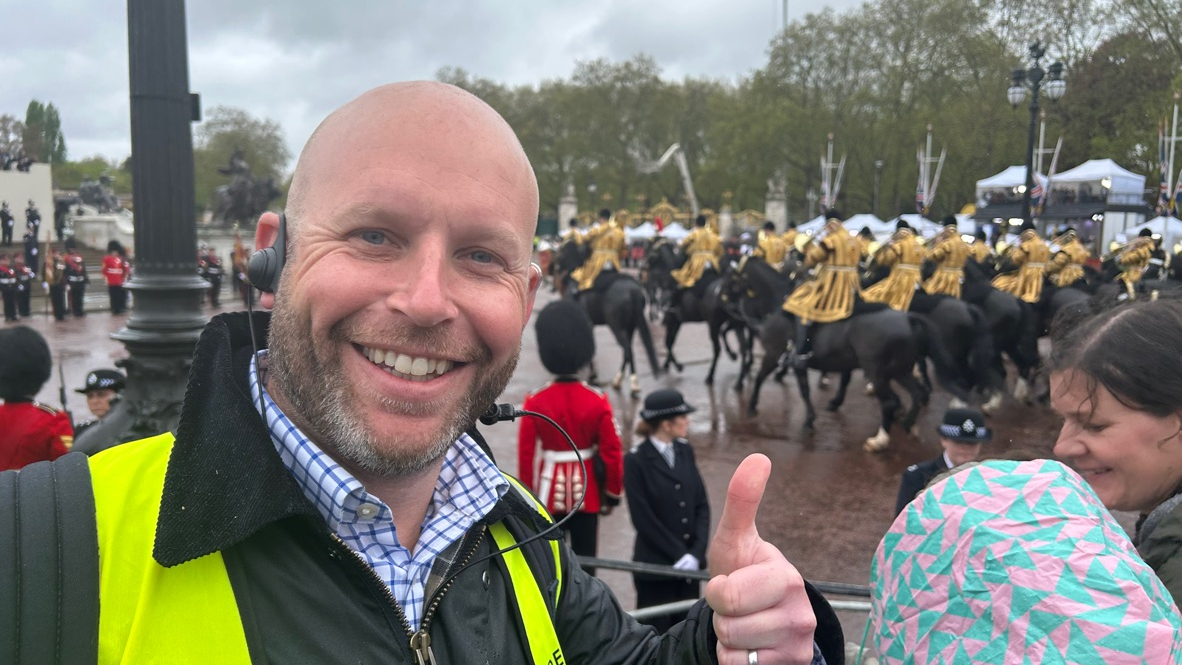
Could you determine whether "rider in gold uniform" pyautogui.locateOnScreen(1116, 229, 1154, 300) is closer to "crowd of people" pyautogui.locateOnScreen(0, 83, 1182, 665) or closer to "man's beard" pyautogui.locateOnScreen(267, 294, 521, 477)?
"crowd of people" pyautogui.locateOnScreen(0, 83, 1182, 665)

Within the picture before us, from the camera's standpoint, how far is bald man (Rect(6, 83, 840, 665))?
1.10 meters

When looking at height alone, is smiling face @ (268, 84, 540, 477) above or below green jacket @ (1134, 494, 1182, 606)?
above

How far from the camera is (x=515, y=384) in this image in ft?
38.3

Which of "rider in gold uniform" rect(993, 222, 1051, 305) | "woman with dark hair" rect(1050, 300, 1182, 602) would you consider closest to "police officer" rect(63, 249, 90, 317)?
"rider in gold uniform" rect(993, 222, 1051, 305)

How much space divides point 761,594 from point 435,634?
499 millimetres

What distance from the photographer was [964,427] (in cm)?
421

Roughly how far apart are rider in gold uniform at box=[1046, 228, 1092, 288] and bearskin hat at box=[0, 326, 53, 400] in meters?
12.2

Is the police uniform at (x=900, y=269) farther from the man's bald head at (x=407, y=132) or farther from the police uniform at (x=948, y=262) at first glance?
the man's bald head at (x=407, y=132)

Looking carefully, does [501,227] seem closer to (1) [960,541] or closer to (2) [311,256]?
(2) [311,256]

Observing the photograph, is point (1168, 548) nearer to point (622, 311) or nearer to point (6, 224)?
point (622, 311)

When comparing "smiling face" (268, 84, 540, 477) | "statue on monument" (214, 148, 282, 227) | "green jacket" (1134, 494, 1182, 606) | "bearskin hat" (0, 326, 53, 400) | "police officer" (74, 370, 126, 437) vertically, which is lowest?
"police officer" (74, 370, 126, 437)

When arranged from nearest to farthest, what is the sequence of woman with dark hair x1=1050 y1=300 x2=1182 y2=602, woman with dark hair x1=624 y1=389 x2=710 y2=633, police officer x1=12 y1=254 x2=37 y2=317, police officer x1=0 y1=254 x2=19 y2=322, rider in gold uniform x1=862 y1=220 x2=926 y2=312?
1. woman with dark hair x1=1050 y1=300 x2=1182 y2=602
2. woman with dark hair x1=624 y1=389 x2=710 y2=633
3. rider in gold uniform x1=862 y1=220 x2=926 y2=312
4. police officer x1=0 y1=254 x2=19 y2=322
5. police officer x1=12 y1=254 x2=37 y2=317

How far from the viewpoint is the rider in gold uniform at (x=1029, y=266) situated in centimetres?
1149

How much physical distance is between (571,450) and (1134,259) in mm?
11724
